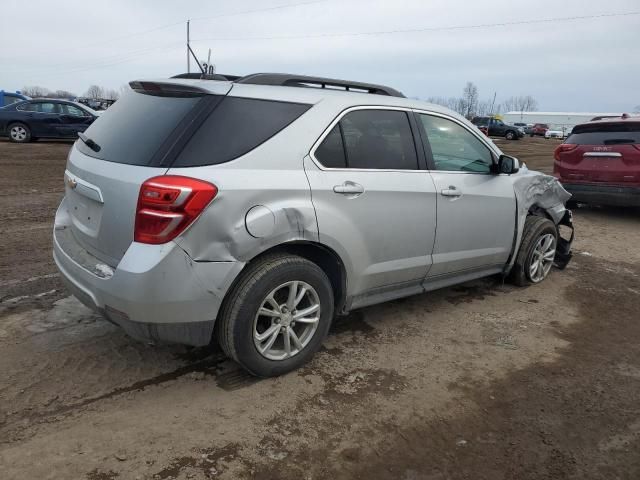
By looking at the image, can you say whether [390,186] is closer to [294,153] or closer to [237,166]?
[294,153]

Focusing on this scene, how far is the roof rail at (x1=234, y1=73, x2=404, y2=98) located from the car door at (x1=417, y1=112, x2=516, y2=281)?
0.39 meters

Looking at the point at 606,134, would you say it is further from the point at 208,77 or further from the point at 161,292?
the point at 161,292

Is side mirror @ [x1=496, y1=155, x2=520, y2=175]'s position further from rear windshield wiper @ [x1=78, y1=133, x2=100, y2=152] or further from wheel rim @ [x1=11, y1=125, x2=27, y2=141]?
wheel rim @ [x1=11, y1=125, x2=27, y2=141]

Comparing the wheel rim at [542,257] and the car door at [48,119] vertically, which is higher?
the car door at [48,119]

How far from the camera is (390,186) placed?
3463 mm

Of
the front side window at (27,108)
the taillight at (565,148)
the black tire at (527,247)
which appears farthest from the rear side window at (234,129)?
the front side window at (27,108)

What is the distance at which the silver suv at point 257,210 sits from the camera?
2652 millimetres

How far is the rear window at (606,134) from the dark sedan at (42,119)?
1341 centimetres

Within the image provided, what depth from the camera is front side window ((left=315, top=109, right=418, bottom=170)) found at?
3244mm

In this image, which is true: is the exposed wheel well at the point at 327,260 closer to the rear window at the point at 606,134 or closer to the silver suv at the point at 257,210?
the silver suv at the point at 257,210

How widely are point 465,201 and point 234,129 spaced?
1976mm

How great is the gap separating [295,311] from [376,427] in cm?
81

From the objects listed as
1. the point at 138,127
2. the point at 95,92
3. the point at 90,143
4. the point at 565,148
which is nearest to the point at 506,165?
the point at 138,127

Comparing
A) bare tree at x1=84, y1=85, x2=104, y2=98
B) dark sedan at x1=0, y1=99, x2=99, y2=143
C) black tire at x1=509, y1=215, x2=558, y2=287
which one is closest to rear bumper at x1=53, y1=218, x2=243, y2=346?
black tire at x1=509, y1=215, x2=558, y2=287
